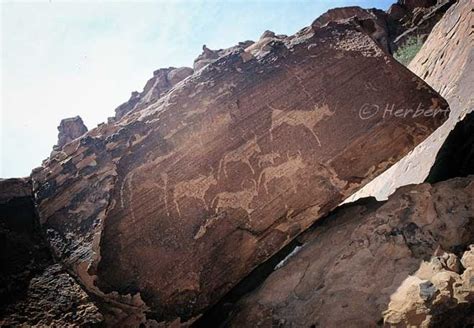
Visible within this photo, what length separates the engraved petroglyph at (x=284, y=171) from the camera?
2764mm

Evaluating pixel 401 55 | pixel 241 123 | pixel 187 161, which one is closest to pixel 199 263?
pixel 187 161

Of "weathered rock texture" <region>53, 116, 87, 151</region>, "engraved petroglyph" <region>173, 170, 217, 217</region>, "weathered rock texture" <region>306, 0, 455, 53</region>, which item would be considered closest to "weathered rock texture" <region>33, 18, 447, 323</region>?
"engraved petroglyph" <region>173, 170, 217, 217</region>

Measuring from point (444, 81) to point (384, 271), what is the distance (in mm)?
3577

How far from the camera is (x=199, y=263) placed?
2.58 meters

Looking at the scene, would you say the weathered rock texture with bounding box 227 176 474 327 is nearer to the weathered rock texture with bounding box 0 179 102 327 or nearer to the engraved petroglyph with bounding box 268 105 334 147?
the engraved petroglyph with bounding box 268 105 334 147

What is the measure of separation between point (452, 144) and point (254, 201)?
7.87 feet

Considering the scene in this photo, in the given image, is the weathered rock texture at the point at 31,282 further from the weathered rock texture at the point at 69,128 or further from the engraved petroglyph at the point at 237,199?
the weathered rock texture at the point at 69,128

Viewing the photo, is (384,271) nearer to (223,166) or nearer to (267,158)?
(267,158)

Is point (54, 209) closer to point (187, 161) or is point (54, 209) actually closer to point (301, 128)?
point (187, 161)

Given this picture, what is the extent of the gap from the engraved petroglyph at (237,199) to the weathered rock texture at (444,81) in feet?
7.03

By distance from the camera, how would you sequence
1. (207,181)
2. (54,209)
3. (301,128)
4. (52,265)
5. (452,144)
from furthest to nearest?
(452,144)
(301,128)
(207,181)
(54,209)
(52,265)

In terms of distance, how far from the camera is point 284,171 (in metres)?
2.78

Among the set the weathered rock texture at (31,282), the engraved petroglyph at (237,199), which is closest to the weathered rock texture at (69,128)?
the weathered rock texture at (31,282)

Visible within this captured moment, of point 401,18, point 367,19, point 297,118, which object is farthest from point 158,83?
point 297,118
